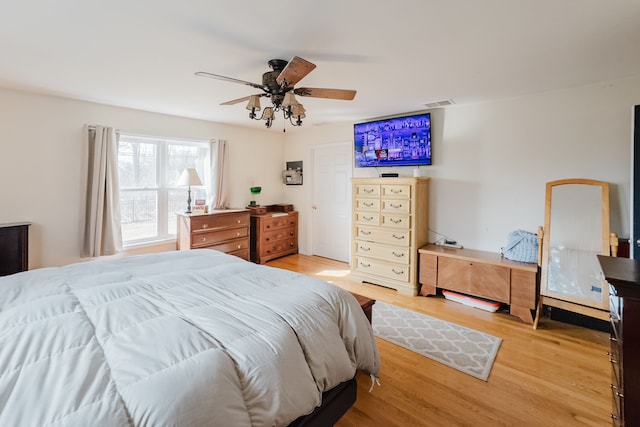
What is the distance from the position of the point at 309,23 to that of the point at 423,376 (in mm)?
2517

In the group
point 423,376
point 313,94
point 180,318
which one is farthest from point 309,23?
point 423,376

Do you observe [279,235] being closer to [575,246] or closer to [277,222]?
[277,222]

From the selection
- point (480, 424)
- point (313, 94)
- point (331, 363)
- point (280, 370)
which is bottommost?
point (480, 424)

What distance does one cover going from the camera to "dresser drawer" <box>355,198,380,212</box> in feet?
12.7

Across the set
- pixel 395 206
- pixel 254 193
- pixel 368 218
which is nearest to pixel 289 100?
pixel 395 206

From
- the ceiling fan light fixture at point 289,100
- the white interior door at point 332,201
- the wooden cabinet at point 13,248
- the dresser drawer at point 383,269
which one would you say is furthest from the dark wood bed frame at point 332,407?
the wooden cabinet at point 13,248

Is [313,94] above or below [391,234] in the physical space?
above

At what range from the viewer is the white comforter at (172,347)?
0.87 m

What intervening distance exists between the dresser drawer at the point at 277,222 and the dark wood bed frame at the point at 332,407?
3.55 meters

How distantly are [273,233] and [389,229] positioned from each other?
2.24 metres

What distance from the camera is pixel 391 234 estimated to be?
378cm

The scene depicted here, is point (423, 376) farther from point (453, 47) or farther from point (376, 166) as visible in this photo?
point (376, 166)

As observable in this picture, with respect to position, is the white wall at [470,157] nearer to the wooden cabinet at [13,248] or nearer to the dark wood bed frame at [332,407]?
the wooden cabinet at [13,248]

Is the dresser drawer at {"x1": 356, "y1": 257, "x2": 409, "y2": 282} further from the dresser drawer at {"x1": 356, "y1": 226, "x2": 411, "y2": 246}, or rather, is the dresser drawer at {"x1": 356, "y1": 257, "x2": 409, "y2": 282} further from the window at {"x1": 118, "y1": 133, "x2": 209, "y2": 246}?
the window at {"x1": 118, "y1": 133, "x2": 209, "y2": 246}
